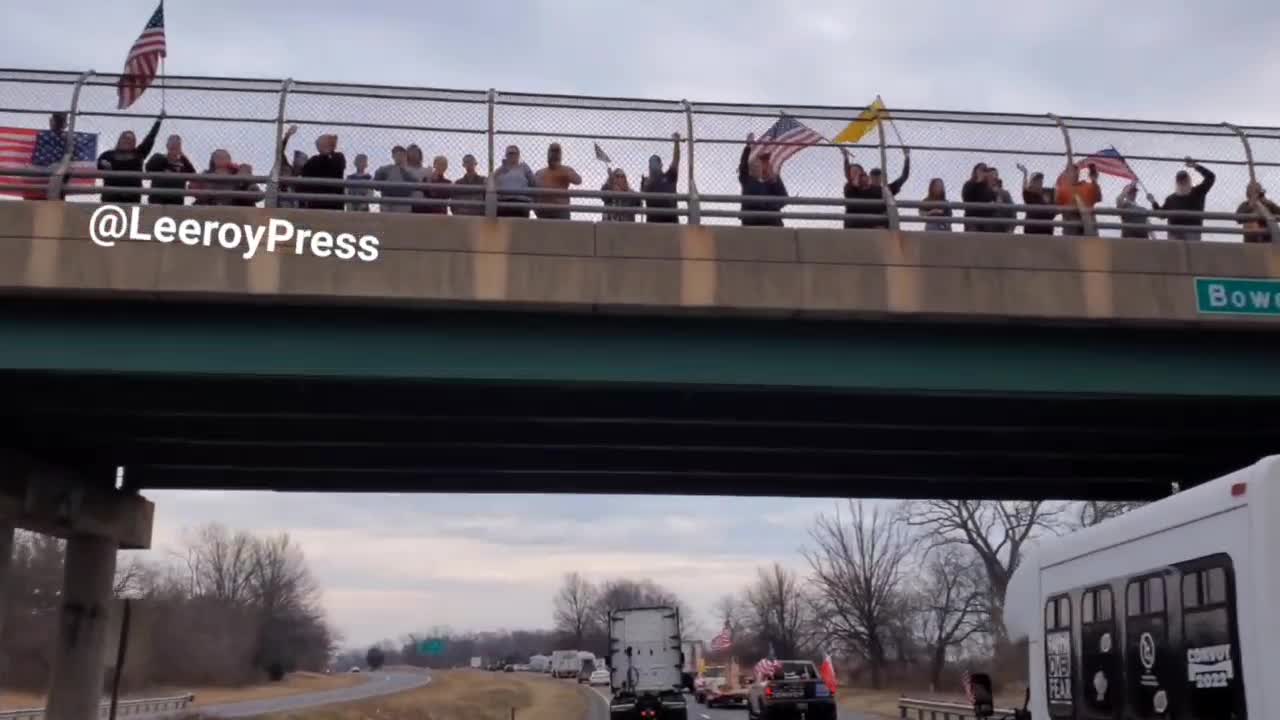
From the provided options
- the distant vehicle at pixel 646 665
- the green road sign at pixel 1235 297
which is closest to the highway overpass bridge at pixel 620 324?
the green road sign at pixel 1235 297

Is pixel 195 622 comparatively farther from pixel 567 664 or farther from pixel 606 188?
pixel 606 188

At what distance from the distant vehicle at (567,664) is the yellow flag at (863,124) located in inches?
4019

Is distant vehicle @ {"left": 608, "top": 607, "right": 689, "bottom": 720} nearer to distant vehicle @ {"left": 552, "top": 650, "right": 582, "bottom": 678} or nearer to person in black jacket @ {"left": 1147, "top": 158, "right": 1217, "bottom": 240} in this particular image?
person in black jacket @ {"left": 1147, "top": 158, "right": 1217, "bottom": 240}

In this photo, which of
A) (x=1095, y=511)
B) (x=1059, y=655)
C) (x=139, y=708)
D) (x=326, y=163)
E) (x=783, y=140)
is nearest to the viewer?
(x=1059, y=655)

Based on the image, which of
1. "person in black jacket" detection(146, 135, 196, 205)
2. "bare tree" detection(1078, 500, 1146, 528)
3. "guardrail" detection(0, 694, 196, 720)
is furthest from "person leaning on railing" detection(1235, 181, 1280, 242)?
"bare tree" detection(1078, 500, 1146, 528)

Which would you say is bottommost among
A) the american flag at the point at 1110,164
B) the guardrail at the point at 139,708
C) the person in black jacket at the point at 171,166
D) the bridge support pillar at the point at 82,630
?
the guardrail at the point at 139,708

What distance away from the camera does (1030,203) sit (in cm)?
1731

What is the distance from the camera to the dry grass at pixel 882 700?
3797cm

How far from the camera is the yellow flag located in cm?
1733

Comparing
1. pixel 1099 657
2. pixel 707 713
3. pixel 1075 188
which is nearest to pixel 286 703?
pixel 707 713

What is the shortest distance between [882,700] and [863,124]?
3857cm

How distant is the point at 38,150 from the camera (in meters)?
16.0

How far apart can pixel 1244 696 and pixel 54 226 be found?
1297 cm

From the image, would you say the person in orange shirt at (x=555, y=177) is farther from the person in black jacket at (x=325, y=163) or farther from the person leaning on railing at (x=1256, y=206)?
the person leaning on railing at (x=1256, y=206)
